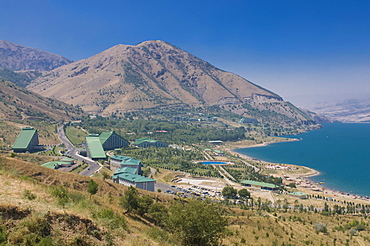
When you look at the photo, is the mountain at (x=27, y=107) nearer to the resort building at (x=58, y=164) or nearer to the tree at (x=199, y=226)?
the resort building at (x=58, y=164)

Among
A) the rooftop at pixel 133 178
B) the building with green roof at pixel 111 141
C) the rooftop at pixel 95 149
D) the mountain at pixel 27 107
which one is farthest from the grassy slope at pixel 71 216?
the mountain at pixel 27 107

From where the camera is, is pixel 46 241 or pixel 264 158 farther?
pixel 264 158

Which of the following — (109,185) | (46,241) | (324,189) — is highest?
(46,241)

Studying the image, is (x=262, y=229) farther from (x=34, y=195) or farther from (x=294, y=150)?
(x=294, y=150)

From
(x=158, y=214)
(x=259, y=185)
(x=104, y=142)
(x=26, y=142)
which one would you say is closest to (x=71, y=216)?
(x=158, y=214)

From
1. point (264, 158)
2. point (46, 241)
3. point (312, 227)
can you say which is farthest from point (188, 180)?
point (46, 241)

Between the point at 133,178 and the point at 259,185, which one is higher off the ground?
the point at 133,178

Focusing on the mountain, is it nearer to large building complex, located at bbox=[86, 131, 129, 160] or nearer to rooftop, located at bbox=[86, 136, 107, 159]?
large building complex, located at bbox=[86, 131, 129, 160]

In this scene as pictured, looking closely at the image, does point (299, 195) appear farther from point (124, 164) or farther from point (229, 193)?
point (124, 164)
